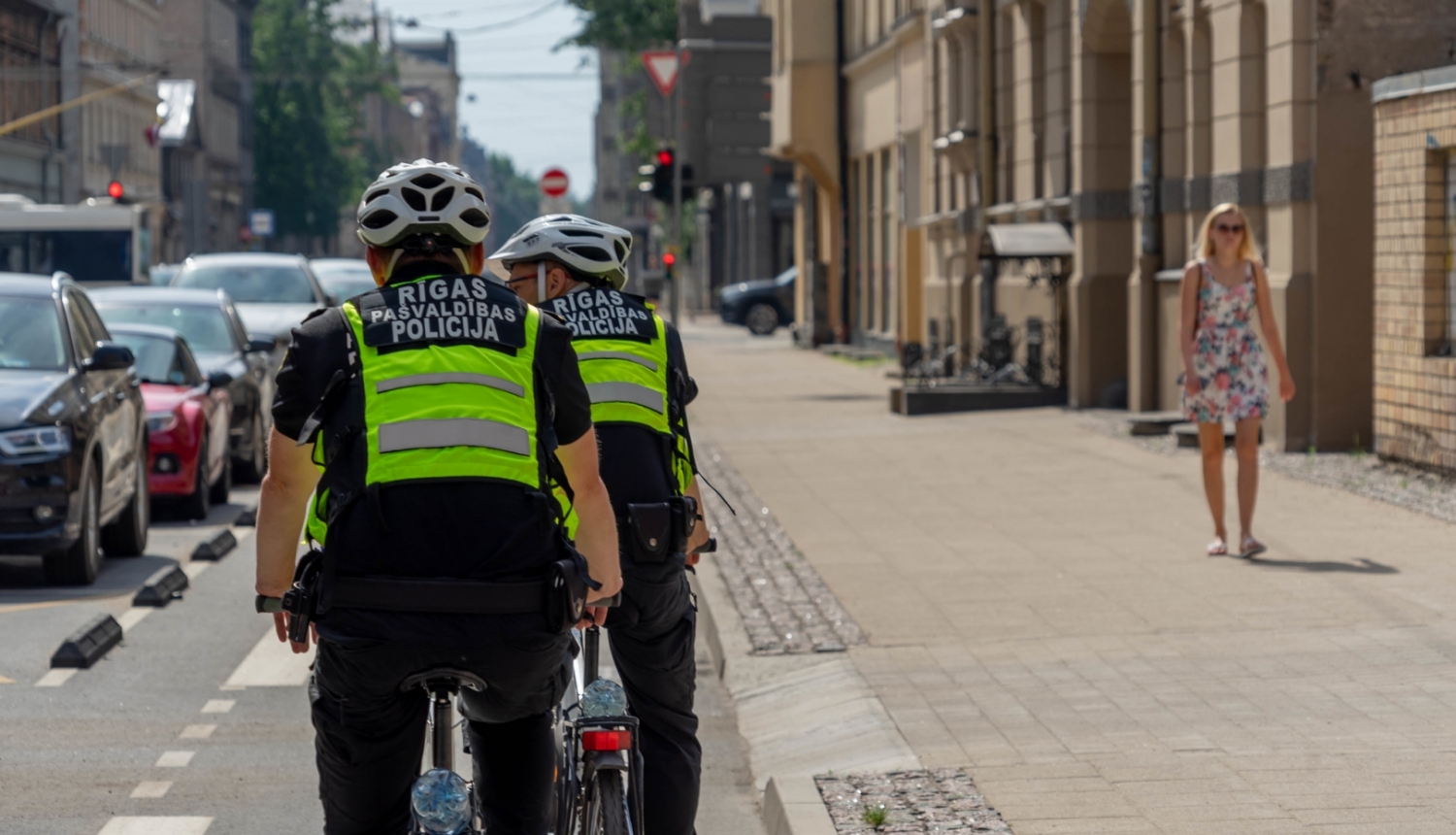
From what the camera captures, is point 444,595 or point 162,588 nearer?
point 444,595


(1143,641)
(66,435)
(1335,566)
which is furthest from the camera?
(66,435)

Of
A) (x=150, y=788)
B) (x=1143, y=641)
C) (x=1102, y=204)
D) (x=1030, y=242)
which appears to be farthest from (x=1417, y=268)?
(x=150, y=788)

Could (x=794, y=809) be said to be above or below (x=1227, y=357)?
below

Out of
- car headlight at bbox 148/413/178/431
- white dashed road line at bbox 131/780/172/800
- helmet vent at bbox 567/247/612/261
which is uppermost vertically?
helmet vent at bbox 567/247/612/261

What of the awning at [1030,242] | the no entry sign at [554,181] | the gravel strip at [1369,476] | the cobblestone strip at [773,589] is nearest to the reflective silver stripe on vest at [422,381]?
the cobblestone strip at [773,589]

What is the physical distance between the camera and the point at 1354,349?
1627 centimetres

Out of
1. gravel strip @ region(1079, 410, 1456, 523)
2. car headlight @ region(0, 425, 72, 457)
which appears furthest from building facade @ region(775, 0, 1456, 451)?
car headlight @ region(0, 425, 72, 457)

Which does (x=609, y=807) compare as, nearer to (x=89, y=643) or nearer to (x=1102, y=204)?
(x=89, y=643)

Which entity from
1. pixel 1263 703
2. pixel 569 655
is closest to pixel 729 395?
pixel 1263 703

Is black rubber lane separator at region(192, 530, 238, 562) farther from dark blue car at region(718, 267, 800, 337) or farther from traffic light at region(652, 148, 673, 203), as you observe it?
dark blue car at region(718, 267, 800, 337)

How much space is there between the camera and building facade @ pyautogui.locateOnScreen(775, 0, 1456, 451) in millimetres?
16141

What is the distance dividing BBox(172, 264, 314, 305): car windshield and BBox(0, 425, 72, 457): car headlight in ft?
41.8

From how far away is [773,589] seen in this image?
10445mm

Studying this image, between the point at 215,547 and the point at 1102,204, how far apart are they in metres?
11.4
